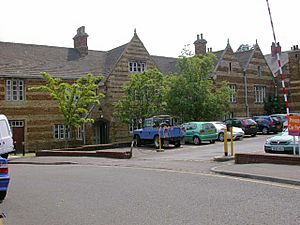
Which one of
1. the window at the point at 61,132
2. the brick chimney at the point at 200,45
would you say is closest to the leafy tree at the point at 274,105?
the brick chimney at the point at 200,45

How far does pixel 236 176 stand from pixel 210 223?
5.89 meters

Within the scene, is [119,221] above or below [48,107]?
below

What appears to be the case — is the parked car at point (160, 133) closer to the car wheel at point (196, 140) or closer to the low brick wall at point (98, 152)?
the car wheel at point (196, 140)

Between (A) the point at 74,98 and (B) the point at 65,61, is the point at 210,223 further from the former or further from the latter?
(B) the point at 65,61

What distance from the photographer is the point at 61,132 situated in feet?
109

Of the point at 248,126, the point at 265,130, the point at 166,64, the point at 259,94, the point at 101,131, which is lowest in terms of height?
the point at 265,130

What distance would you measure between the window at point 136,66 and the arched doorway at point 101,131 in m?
5.48

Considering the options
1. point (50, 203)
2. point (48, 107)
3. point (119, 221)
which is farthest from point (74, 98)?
point (119, 221)

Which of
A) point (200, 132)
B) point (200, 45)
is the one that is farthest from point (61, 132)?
point (200, 45)

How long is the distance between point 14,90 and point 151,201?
2516cm

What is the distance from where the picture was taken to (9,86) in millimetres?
30875

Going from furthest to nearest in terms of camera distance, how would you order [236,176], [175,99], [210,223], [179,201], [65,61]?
[65,61]
[175,99]
[236,176]
[179,201]
[210,223]

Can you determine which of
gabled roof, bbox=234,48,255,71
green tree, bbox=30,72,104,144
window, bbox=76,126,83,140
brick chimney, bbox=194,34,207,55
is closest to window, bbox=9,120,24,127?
green tree, bbox=30,72,104,144

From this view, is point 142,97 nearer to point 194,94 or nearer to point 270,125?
point 194,94
